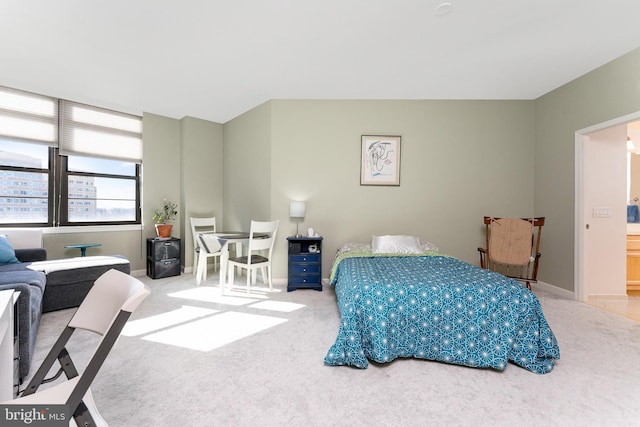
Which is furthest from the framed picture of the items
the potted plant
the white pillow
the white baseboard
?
the potted plant

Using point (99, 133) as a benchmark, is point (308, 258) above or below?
below

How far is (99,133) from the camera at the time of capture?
13.8ft

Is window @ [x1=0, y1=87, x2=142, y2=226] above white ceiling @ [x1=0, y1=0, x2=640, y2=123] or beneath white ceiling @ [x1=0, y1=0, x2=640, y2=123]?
beneath

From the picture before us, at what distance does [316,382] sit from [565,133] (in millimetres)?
4425

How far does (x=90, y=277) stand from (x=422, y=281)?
357 centimetres

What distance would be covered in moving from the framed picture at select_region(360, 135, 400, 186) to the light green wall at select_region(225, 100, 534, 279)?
0.34 ft

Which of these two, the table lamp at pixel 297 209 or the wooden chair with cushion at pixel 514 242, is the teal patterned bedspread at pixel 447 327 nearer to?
the wooden chair with cushion at pixel 514 242

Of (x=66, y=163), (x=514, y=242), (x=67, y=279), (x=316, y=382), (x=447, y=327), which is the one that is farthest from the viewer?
(x=66, y=163)

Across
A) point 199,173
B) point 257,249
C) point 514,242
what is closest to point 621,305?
point 514,242

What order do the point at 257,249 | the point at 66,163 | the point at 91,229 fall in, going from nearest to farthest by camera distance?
the point at 257,249 → the point at 66,163 → the point at 91,229

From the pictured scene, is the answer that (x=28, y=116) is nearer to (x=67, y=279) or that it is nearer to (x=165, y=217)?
(x=165, y=217)

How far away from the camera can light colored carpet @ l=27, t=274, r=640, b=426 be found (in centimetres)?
152

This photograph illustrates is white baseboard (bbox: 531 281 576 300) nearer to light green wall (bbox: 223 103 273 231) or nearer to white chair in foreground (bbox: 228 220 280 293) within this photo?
white chair in foreground (bbox: 228 220 280 293)

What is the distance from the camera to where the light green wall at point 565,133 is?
3.01 metres
